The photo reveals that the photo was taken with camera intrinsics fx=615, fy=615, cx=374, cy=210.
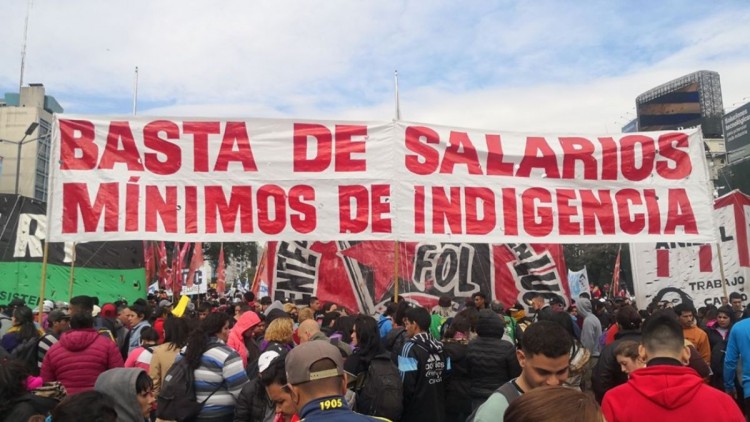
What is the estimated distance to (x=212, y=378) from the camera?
4.60m

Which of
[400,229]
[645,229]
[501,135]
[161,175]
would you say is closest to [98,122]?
[161,175]

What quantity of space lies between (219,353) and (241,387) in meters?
0.31

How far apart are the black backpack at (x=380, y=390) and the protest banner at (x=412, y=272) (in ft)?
28.1

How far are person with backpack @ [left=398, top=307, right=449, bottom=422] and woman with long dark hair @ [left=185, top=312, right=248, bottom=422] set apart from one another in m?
1.51

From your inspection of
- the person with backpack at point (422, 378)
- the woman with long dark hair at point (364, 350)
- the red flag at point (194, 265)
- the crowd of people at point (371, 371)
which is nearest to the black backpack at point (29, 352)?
the crowd of people at point (371, 371)

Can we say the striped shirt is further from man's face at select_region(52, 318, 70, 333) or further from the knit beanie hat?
man's face at select_region(52, 318, 70, 333)

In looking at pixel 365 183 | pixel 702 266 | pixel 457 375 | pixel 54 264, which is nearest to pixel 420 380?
pixel 457 375

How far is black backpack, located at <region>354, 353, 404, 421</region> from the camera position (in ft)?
16.4

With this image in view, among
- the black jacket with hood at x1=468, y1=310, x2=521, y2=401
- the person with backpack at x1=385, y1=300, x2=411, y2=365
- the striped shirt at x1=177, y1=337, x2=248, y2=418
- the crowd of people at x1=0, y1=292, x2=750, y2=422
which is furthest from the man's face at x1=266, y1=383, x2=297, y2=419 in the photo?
the black jacket with hood at x1=468, y1=310, x2=521, y2=401

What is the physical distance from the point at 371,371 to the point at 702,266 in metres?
11.5

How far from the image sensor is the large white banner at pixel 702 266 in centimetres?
1340

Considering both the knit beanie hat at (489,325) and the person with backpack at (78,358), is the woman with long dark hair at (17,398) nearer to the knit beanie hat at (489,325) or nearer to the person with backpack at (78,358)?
the person with backpack at (78,358)

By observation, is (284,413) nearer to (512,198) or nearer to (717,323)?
(512,198)

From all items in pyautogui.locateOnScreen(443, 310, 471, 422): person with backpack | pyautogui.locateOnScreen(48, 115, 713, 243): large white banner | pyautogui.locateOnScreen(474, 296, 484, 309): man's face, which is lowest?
pyautogui.locateOnScreen(443, 310, 471, 422): person with backpack
